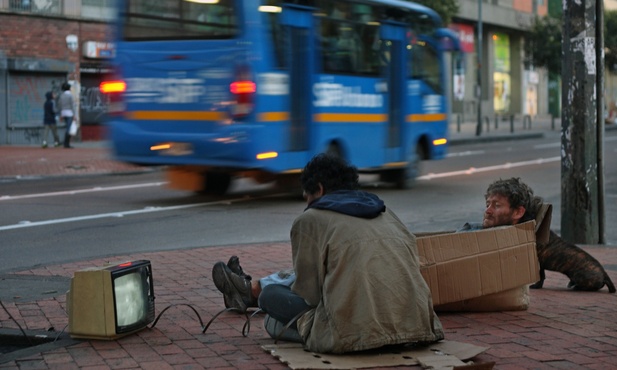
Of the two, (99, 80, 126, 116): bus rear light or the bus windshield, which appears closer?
the bus windshield

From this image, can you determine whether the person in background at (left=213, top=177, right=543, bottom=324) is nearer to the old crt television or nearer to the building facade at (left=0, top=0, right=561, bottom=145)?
the old crt television

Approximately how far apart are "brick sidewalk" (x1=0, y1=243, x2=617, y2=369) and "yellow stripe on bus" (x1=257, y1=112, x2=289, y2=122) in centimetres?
680

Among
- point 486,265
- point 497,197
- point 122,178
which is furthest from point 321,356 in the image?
point 122,178

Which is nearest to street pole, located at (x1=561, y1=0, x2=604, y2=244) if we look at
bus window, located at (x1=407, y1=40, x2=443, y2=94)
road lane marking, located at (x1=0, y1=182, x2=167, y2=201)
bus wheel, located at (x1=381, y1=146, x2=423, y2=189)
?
bus wheel, located at (x1=381, y1=146, x2=423, y2=189)

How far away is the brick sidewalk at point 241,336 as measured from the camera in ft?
19.4

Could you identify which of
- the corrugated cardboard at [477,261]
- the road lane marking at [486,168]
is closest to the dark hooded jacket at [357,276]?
the corrugated cardboard at [477,261]

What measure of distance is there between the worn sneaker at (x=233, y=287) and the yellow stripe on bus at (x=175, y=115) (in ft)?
27.9

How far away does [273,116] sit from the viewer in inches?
621

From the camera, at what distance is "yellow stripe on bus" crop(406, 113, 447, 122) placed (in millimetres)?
19484

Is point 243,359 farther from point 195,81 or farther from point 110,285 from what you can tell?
point 195,81

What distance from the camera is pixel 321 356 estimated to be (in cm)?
577

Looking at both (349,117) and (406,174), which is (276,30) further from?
(406,174)

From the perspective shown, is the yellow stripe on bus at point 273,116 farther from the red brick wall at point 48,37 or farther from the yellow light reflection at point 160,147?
the red brick wall at point 48,37

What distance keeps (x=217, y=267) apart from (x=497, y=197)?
1959 mm
